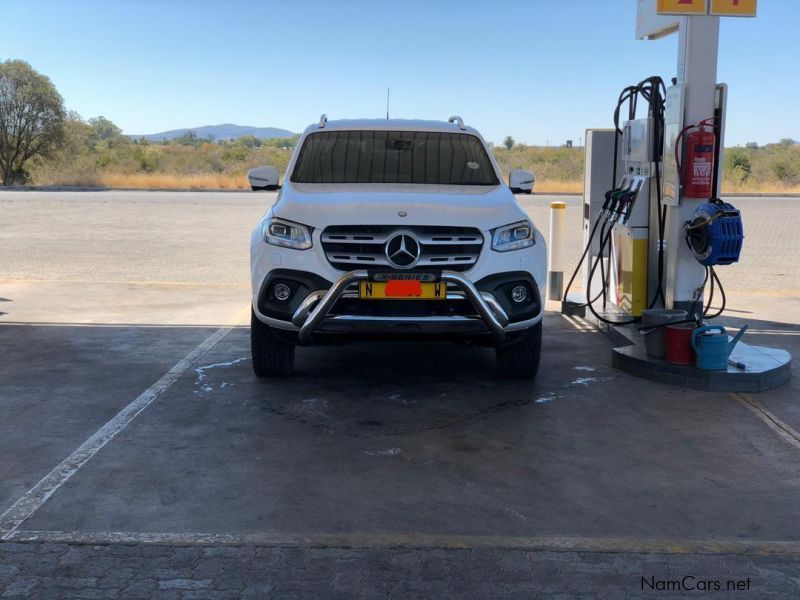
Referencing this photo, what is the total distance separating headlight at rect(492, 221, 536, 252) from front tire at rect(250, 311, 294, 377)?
1.63 meters

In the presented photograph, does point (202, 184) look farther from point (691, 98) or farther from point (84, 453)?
point (84, 453)

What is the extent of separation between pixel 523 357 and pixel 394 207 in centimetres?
150

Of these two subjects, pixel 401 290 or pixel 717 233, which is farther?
pixel 717 233

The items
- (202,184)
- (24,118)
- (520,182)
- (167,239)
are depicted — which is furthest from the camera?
(24,118)

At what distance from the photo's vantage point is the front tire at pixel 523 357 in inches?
267

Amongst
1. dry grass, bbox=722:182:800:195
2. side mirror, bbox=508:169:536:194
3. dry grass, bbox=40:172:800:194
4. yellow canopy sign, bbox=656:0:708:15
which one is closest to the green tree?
dry grass, bbox=40:172:800:194

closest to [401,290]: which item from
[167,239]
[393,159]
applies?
[393,159]

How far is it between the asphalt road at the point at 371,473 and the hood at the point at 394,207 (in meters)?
1.22

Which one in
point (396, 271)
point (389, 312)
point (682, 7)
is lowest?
point (389, 312)

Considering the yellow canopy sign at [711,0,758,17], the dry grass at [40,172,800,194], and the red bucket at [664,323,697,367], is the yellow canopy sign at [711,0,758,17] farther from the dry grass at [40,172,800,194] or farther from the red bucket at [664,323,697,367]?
the dry grass at [40,172,800,194]

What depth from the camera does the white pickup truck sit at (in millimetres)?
6117

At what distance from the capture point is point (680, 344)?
7008 mm

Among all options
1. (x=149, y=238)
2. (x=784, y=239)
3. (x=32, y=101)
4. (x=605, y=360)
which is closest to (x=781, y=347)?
(x=605, y=360)

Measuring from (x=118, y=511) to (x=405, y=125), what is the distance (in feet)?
15.0
